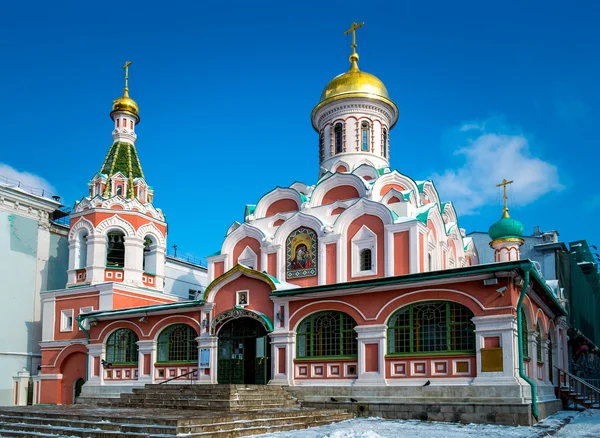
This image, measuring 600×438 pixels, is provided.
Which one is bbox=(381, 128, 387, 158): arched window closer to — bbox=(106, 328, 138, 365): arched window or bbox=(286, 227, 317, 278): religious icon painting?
bbox=(286, 227, 317, 278): religious icon painting

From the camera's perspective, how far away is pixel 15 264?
22984mm

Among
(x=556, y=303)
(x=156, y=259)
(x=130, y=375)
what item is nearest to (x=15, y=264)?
(x=156, y=259)

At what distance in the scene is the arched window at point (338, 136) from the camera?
2225 centimetres

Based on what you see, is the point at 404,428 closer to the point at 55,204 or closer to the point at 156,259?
the point at 156,259

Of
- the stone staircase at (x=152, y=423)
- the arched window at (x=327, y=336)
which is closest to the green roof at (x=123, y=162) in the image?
the arched window at (x=327, y=336)

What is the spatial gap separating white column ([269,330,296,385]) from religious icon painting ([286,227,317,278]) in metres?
3.04

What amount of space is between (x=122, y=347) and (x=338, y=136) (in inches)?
385

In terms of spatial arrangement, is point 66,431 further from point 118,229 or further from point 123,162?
point 123,162

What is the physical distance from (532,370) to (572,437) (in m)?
3.55

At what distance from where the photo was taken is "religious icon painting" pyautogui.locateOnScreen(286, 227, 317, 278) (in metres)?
18.6

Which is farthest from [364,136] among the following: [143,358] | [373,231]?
[143,358]

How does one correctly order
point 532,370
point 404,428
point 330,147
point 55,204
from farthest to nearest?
point 55,204 < point 330,147 < point 532,370 < point 404,428

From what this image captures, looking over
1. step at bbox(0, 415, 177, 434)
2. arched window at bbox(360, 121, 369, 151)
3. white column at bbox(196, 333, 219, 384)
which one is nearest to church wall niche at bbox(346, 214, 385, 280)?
white column at bbox(196, 333, 219, 384)

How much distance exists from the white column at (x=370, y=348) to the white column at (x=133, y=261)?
31.9 feet
